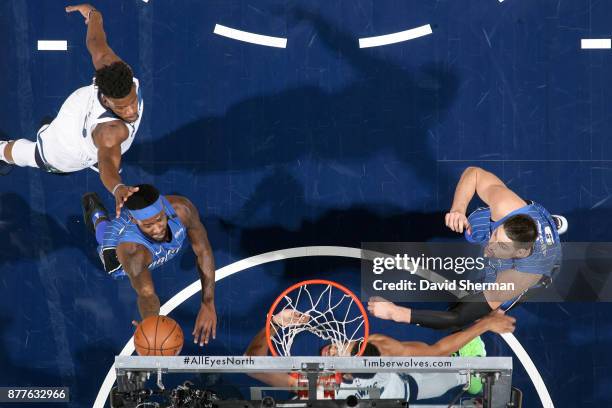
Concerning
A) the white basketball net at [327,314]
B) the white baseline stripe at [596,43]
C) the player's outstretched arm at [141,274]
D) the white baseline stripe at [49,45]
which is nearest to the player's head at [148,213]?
the player's outstretched arm at [141,274]

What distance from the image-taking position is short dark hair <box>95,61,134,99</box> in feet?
33.5

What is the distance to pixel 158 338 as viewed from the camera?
32.1 ft

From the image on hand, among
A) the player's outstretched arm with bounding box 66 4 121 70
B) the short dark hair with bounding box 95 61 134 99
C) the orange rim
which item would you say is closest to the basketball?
the orange rim

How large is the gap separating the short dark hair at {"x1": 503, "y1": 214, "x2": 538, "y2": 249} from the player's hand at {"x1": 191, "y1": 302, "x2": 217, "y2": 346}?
138 inches

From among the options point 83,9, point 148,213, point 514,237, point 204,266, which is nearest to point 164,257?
point 204,266

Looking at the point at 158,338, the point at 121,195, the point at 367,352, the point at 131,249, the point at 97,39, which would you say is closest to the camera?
the point at 158,338

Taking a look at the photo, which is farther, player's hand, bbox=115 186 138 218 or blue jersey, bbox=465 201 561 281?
blue jersey, bbox=465 201 561 281

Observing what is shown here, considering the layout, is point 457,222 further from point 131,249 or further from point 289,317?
point 131,249

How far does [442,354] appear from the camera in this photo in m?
10.4

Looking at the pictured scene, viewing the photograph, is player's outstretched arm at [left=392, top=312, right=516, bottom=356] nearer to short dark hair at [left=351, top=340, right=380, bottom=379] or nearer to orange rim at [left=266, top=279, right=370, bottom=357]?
short dark hair at [left=351, top=340, right=380, bottom=379]

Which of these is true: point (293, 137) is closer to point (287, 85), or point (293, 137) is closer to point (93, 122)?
point (287, 85)

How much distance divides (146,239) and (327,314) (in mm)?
2249

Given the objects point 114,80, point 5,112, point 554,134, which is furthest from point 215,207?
point 554,134

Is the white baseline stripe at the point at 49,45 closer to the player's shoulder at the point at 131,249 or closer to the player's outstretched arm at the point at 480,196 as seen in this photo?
the player's shoulder at the point at 131,249
